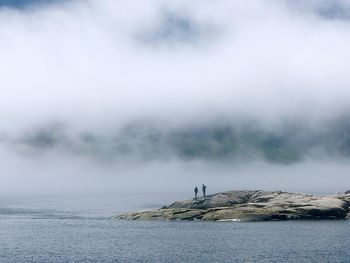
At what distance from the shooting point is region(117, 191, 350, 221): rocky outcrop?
6230 inches

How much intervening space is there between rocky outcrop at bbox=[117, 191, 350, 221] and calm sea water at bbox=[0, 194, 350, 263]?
21.3 feet

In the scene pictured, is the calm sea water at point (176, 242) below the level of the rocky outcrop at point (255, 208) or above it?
below

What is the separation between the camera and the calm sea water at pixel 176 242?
107 meters

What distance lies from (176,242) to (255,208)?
147 feet

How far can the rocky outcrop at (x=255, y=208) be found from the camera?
158 m

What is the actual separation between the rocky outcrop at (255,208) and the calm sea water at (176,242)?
650 centimetres

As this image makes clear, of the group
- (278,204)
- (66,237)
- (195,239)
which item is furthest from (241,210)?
(66,237)

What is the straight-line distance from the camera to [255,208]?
538ft

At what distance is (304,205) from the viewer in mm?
162000

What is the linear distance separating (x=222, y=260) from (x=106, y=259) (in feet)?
64.1

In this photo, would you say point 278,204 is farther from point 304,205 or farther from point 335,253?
point 335,253

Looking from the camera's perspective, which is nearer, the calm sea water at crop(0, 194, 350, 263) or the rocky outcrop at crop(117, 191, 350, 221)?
the calm sea water at crop(0, 194, 350, 263)

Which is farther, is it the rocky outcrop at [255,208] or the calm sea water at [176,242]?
the rocky outcrop at [255,208]

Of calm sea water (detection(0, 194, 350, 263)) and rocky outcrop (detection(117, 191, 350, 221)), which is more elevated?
rocky outcrop (detection(117, 191, 350, 221))
